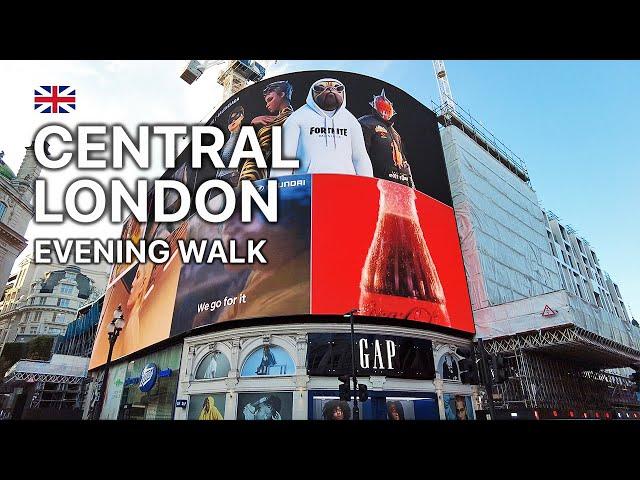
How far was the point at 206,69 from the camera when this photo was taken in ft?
179

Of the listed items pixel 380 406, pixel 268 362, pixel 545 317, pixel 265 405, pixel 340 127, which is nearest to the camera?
pixel 265 405

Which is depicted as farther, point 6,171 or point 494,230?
point 6,171

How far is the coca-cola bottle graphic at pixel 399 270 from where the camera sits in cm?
2367

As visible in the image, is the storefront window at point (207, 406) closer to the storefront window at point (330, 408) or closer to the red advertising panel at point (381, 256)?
the storefront window at point (330, 408)

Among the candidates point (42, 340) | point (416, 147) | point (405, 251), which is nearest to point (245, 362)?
point (405, 251)

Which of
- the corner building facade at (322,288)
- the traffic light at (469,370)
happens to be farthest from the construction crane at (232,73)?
the traffic light at (469,370)

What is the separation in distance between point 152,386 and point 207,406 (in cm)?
718

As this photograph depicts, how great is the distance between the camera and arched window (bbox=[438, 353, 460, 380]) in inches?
952

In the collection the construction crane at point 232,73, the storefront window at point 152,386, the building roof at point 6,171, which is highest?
the construction crane at point 232,73

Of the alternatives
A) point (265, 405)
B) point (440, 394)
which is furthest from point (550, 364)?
point (265, 405)

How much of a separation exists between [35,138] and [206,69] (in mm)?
52617

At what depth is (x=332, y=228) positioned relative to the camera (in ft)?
82.1

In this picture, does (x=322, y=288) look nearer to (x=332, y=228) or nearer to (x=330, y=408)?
(x=332, y=228)

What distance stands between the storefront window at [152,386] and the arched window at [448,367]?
16.5 meters
